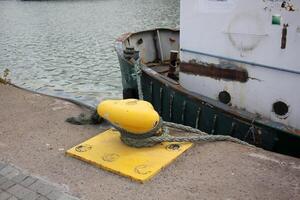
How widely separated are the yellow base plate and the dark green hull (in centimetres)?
113

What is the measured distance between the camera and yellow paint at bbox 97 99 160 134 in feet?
13.9

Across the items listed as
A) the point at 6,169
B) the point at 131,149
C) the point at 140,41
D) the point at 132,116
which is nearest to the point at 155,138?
the point at 131,149

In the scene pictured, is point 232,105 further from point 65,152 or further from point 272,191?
point 65,152

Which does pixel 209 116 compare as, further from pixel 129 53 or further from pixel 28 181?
pixel 28 181

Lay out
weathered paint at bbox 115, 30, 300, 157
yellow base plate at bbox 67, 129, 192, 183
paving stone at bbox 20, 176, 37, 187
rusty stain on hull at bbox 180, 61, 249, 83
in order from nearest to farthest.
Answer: paving stone at bbox 20, 176, 37, 187 → yellow base plate at bbox 67, 129, 192, 183 → weathered paint at bbox 115, 30, 300, 157 → rusty stain on hull at bbox 180, 61, 249, 83

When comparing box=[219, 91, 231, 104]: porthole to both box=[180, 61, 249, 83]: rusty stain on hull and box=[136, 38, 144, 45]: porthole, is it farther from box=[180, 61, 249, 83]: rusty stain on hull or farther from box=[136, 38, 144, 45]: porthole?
box=[136, 38, 144, 45]: porthole

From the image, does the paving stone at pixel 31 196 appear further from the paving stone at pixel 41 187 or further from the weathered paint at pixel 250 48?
the weathered paint at pixel 250 48

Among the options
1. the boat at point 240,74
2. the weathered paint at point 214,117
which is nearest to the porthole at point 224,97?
the boat at point 240,74

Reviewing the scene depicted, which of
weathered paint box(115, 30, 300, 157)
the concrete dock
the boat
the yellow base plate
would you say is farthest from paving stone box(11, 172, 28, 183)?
weathered paint box(115, 30, 300, 157)

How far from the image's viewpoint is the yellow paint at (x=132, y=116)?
423 cm

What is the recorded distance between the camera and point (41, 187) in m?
3.86

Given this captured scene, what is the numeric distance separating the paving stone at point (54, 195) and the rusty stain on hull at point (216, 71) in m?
3.08

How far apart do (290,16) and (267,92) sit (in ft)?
3.64

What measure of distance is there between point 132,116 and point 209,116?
1937 millimetres
